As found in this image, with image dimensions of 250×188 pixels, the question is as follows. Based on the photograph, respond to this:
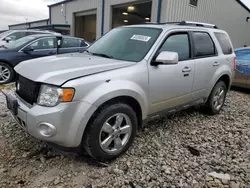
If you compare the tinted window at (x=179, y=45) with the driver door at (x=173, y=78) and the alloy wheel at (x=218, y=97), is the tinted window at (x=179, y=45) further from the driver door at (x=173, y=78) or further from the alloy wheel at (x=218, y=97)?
the alloy wheel at (x=218, y=97)

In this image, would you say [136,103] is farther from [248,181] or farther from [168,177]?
[248,181]

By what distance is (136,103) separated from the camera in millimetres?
2900

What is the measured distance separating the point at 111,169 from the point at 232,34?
18675 millimetres

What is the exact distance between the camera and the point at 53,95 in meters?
2.31

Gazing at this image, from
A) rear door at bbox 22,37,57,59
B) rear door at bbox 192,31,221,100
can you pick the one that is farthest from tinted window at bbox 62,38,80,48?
rear door at bbox 192,31,221,100

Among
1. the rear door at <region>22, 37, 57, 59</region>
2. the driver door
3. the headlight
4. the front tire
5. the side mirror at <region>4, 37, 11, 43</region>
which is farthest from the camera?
the side mirror at <region>4, 37, 11, 43</region>

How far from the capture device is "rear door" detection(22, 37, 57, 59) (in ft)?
22.4

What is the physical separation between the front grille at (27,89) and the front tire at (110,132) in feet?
2.21

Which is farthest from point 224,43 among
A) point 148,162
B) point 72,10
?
point 72,10

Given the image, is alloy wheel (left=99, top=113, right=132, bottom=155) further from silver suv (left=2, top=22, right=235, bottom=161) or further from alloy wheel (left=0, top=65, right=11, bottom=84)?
alloy wheel (left=0, top=65, right=11, bottom=84)

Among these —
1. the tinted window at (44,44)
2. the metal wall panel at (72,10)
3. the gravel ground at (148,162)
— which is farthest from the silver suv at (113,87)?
the metal wall panel at (72,10)

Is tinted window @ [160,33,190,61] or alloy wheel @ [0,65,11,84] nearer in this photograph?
tinted window @ [160,33,190,61]

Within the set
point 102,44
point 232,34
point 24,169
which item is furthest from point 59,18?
point 24,169

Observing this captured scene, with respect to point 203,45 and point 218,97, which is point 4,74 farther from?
point 218,97
